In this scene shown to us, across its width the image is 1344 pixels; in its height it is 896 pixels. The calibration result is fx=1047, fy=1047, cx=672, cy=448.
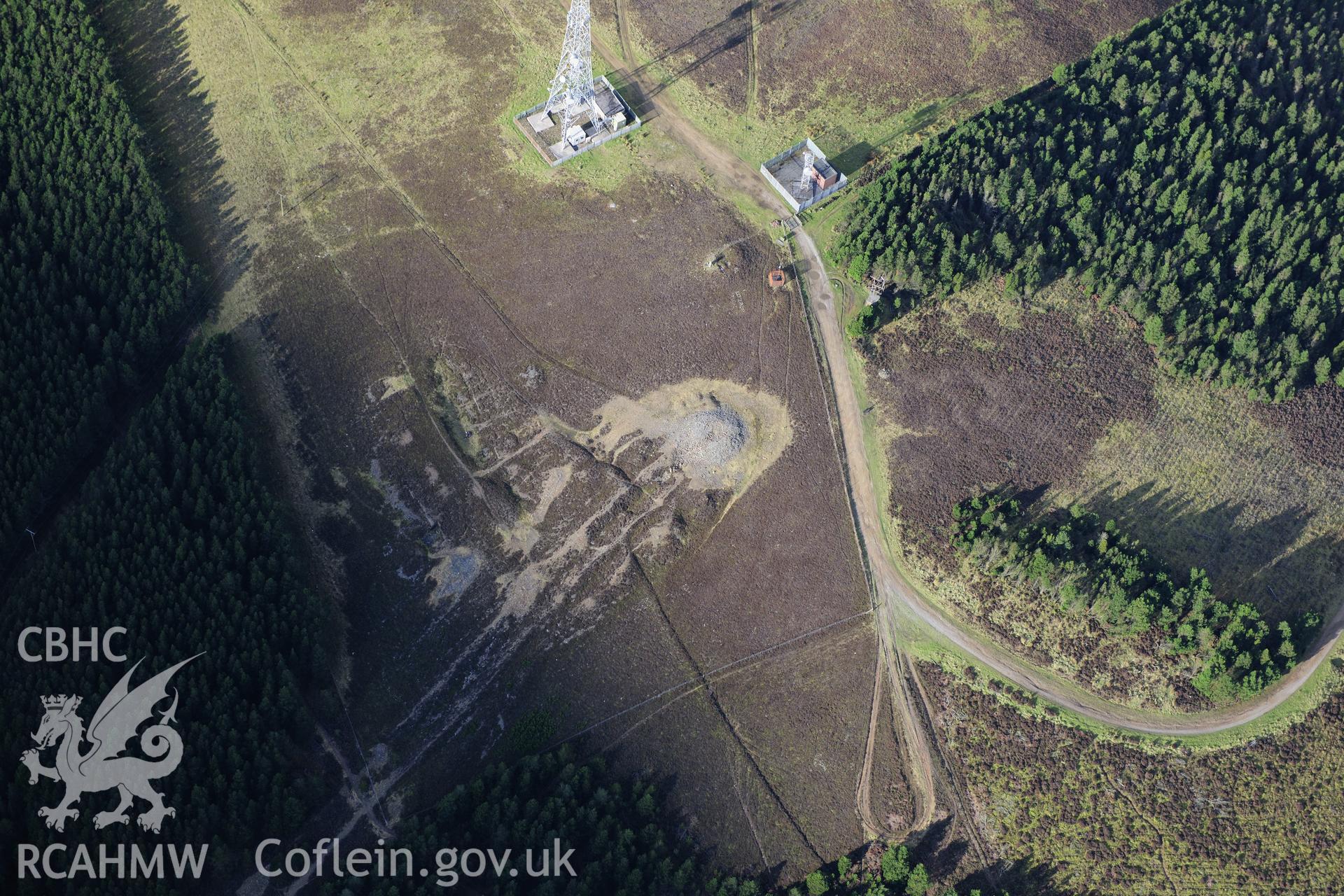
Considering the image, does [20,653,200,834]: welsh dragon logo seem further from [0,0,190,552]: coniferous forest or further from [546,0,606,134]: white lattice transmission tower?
[546,0,606,134]: white lattice transmission tower

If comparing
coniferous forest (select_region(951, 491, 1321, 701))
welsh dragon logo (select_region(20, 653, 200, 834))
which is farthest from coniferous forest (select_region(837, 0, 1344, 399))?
welsh dragon logo (select_region(20, 653, 200, 834))

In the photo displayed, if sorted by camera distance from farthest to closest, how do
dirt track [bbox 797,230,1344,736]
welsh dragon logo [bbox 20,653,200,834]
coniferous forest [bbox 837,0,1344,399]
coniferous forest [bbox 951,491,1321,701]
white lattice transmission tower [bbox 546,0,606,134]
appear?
white lattice transmission tower [bbox 546,0,606,134]
coniferous forest [bbox 837,0,1344,399]
dirt track [bbox 797,230,1344,736]
coniferous forest [bbox 951,491,1321,701]
welsh dragon logo [bbox 20,653,200,834]

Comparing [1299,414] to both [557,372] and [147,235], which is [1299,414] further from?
[147,235]

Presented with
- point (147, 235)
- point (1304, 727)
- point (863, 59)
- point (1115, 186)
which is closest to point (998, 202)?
point (1115, 186)

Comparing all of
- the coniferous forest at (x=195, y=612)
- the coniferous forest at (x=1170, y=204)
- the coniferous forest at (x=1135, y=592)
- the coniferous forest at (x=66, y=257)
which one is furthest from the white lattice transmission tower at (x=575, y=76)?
the coniferous forest at (x=1135, y=592)

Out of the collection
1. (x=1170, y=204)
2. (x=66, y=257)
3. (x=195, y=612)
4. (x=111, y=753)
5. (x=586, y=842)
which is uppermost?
(x=66, y=257)

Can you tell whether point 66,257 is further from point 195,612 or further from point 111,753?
point 111,753

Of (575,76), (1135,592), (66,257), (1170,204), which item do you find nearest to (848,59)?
(575,76)

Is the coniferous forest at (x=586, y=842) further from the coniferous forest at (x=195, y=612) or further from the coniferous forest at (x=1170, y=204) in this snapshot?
the coniferous forest at (x=1170, y=204)
